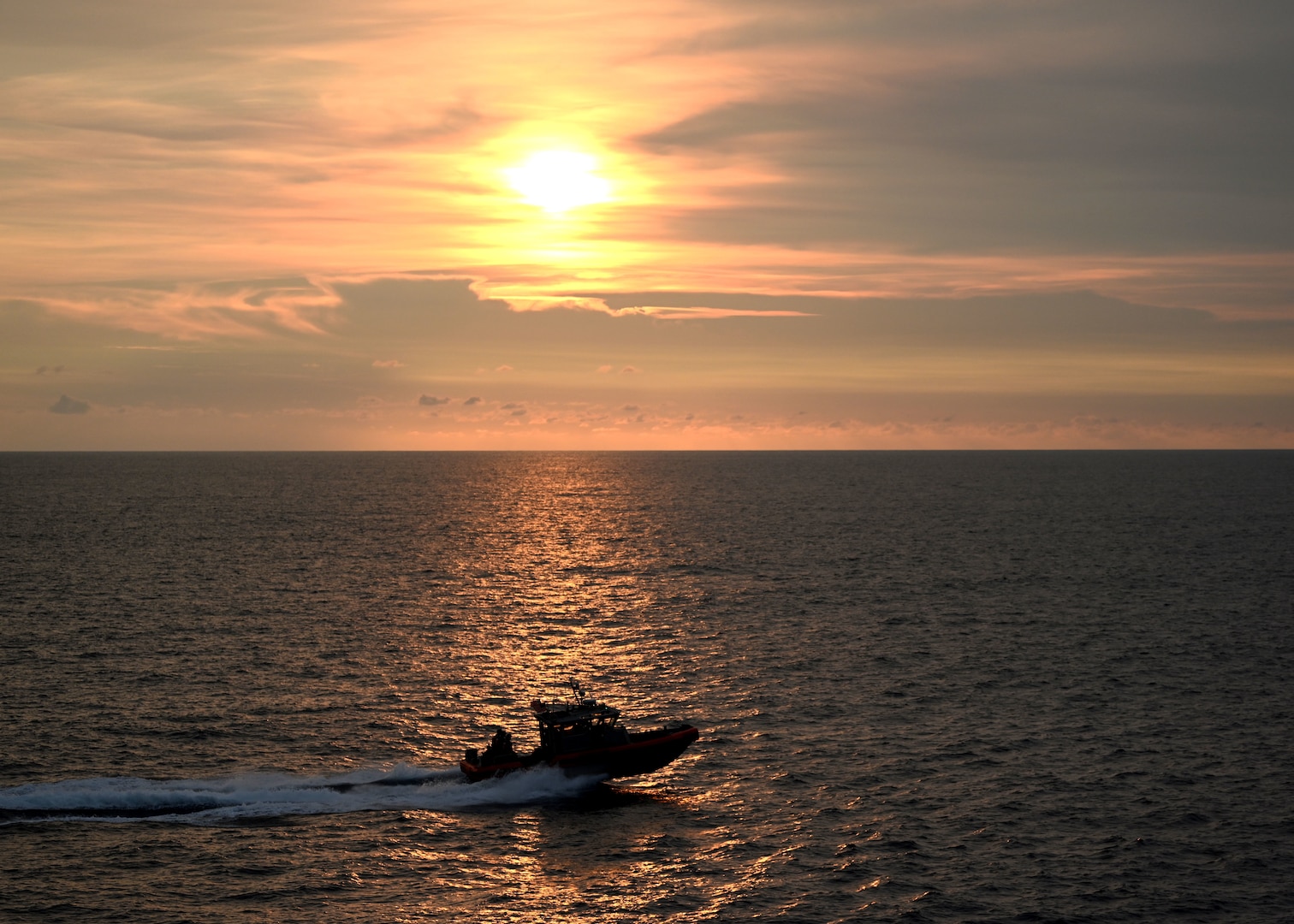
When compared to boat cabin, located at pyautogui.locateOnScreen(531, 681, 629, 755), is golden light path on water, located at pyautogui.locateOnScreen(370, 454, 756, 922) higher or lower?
lower

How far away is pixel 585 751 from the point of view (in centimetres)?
5950

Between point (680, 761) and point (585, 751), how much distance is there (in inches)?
271

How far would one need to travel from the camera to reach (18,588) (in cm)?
11819

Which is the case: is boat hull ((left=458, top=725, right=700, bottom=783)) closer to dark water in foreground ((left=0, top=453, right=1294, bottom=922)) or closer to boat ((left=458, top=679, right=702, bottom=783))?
boat ((left=458, top=679, right=702, bottom=783))

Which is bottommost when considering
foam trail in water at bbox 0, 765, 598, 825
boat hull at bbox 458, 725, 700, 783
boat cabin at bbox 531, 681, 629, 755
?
foam trail in water at bbox 0, 765, 598, 825

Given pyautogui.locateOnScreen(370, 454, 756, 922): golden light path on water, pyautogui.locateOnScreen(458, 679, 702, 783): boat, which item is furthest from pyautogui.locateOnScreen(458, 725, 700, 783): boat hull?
pyautogui.locateOnScreen(370, 454, 756, 922): golden light path on water

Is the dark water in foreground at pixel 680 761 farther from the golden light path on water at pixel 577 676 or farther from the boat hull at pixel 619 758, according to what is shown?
the boat hull at pixel 619 758

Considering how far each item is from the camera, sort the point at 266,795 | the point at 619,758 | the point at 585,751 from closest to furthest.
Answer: the point at 266,795 → the point at 585,751 → the point at 619,758

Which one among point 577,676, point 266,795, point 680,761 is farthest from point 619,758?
point 577,676

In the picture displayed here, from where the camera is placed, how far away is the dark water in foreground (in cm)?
4653

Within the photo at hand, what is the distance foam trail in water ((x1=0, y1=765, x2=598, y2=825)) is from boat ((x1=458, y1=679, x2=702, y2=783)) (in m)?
0.60

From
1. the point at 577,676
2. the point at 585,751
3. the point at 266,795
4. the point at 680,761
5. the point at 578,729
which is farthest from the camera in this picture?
the point at 577,676

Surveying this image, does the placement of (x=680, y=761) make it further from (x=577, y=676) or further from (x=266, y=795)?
(x=577, y=676)

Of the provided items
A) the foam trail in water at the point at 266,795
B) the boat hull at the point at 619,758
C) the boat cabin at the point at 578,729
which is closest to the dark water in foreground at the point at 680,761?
the foam trail in water at the point at 266,795
